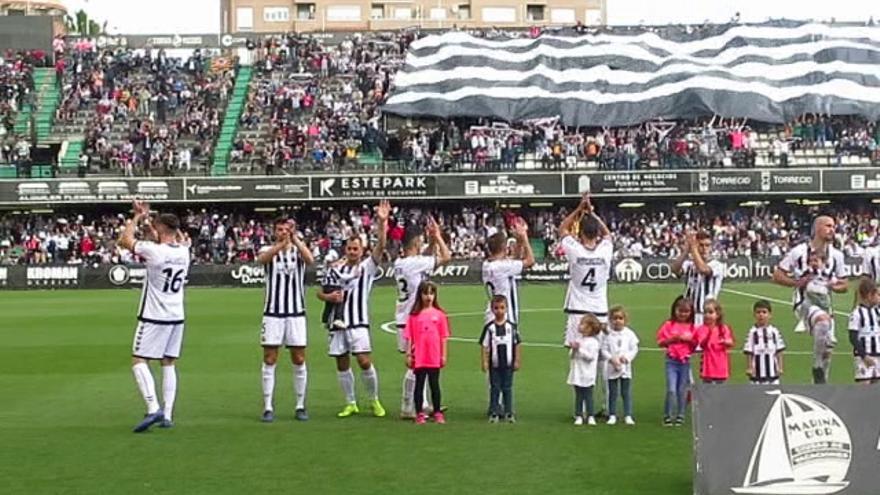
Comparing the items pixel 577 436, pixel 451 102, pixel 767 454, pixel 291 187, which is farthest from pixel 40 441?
pixel 451 102

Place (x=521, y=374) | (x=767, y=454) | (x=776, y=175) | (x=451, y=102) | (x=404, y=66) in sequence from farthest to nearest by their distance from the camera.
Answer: (x=404, y=66) → (x=451, y=102) → (x=776, y=175) → (x=521, y=374) → (x=767, y=454)

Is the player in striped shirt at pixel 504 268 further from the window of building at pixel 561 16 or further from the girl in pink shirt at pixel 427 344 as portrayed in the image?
the window of building at pixel 561 16

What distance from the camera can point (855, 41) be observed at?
187 ft

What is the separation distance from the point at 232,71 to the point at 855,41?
27724 mm

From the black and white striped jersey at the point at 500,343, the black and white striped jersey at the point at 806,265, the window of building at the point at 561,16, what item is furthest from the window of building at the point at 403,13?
the black and white striped jersey at the point at 500,343

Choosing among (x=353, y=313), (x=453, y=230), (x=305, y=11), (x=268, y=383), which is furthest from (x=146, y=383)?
(x=305, y=11)

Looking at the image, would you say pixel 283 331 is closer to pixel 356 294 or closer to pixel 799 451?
pixel 356 294

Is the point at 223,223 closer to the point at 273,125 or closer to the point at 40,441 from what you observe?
the point at 273,125

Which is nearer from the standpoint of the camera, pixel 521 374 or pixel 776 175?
pixel 521 374

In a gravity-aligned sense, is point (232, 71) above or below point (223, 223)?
above

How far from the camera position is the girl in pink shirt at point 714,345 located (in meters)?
14.2

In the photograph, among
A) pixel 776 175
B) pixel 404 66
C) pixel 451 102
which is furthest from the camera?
pixel 404 66

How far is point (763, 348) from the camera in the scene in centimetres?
1396

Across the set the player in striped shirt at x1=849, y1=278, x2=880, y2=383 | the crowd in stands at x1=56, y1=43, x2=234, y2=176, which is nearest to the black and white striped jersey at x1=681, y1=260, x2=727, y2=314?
the player in striped shirt at x1=849, y1=278, x2=880, y2=383
